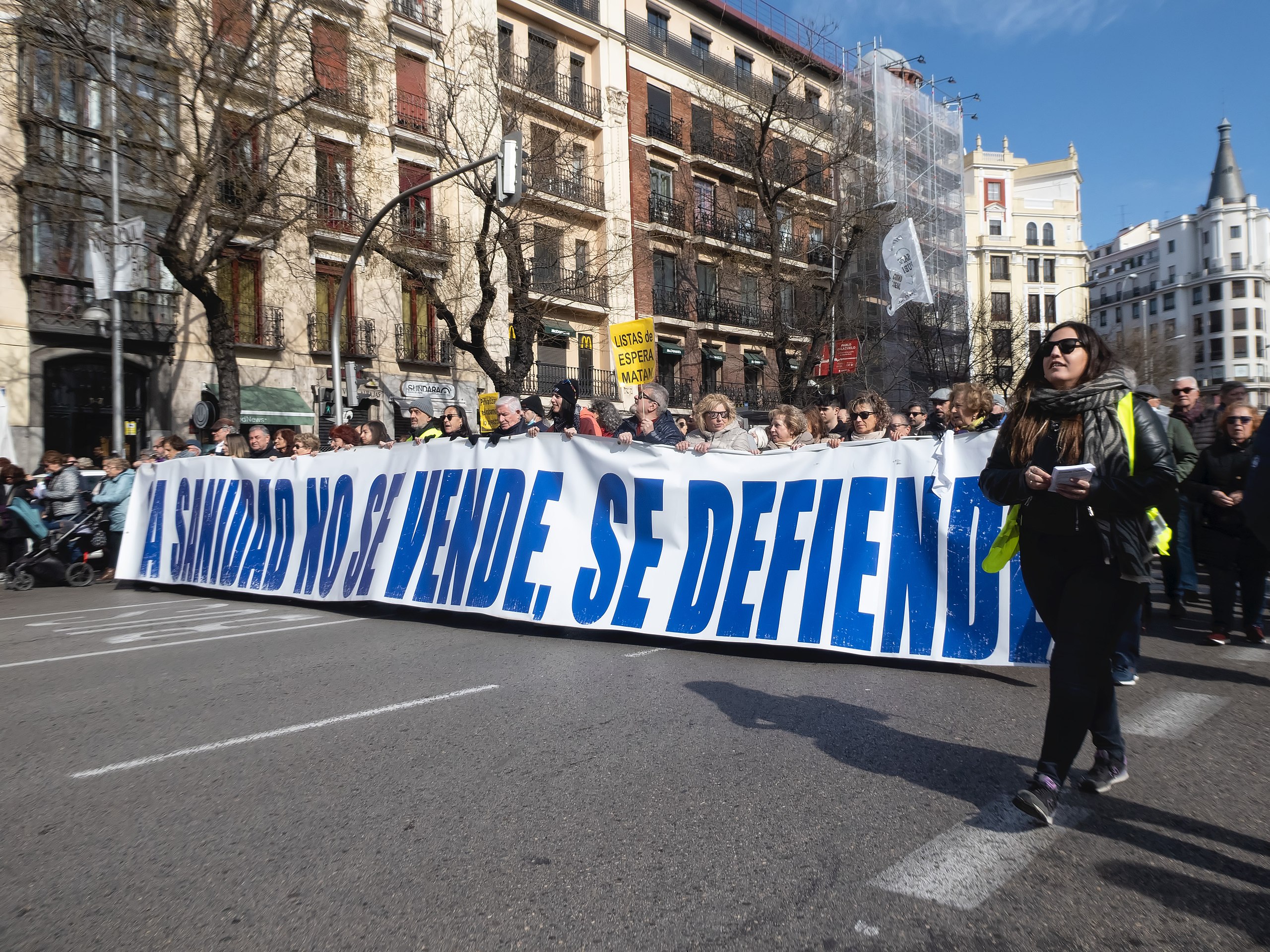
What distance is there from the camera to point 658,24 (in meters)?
38.3

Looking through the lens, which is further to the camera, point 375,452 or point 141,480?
point 141,480

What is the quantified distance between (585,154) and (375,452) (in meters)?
28.5

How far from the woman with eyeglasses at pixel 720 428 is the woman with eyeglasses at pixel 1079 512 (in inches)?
149

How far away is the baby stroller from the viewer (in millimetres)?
12375

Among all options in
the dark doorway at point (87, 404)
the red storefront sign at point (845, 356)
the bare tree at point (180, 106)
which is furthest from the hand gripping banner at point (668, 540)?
the red storefront sign at point (845, 356)

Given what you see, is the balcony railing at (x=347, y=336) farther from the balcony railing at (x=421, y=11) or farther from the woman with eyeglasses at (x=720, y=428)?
the woman with eyeglasses at (x=720, y=428)

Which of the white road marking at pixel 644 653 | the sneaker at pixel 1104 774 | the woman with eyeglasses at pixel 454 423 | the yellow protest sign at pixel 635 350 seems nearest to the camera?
the sneaker at pixel 1104 774

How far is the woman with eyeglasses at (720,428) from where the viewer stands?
7.61 metres

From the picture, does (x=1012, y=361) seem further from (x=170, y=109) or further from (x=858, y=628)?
(x=858, y=628)

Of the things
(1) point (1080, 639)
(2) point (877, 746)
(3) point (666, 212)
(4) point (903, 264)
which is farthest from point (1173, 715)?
(3) point (666, 212)

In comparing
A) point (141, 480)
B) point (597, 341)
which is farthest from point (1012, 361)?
point (141, 480)

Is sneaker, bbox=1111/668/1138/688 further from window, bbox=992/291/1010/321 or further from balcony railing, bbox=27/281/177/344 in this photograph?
window, bbox=992/291/1010/321

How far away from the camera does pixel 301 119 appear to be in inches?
777

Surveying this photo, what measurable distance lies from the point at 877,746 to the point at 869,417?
431cm
